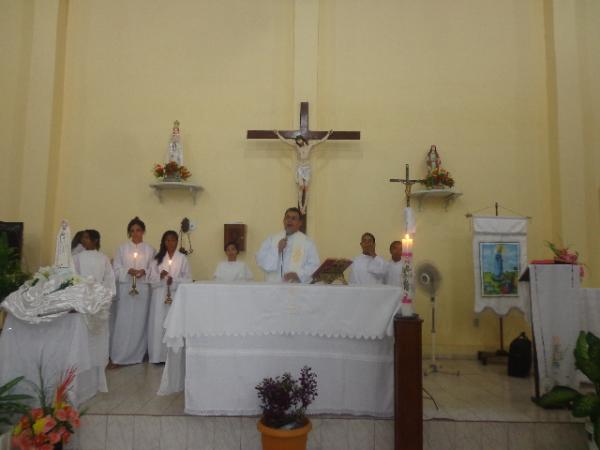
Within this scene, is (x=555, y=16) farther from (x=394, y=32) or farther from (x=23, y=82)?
(x=23, y=82)

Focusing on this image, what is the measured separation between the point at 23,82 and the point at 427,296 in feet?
22.4

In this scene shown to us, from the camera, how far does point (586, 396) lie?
4.00m

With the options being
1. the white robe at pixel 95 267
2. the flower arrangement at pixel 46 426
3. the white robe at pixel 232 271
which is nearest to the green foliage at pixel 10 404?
the flower arrangement at pixel 46 426

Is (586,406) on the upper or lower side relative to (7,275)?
lower

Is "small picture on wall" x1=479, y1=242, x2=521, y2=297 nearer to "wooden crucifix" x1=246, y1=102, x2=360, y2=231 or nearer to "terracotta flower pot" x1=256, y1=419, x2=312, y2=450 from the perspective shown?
"wooden crucifix" x1=246, y1=102, x2=360, y2=231

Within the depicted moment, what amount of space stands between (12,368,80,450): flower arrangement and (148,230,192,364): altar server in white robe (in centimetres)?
258

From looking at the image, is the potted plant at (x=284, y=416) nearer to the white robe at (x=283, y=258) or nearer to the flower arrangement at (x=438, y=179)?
the white robe at (x=283, y=258)

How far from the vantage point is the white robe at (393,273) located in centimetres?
682

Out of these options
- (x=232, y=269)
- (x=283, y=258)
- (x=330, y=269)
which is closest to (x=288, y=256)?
(x=283, y=258)

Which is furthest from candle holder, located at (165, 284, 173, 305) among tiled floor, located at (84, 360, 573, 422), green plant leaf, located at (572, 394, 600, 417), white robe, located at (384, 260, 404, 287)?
green plant leaf, located at (572, 394, 600, 417)

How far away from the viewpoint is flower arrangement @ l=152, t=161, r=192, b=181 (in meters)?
7.15

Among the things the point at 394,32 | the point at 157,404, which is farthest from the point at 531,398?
the point at 394,32

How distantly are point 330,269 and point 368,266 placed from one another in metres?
2.45

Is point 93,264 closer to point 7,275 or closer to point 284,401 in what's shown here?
point 7,275
